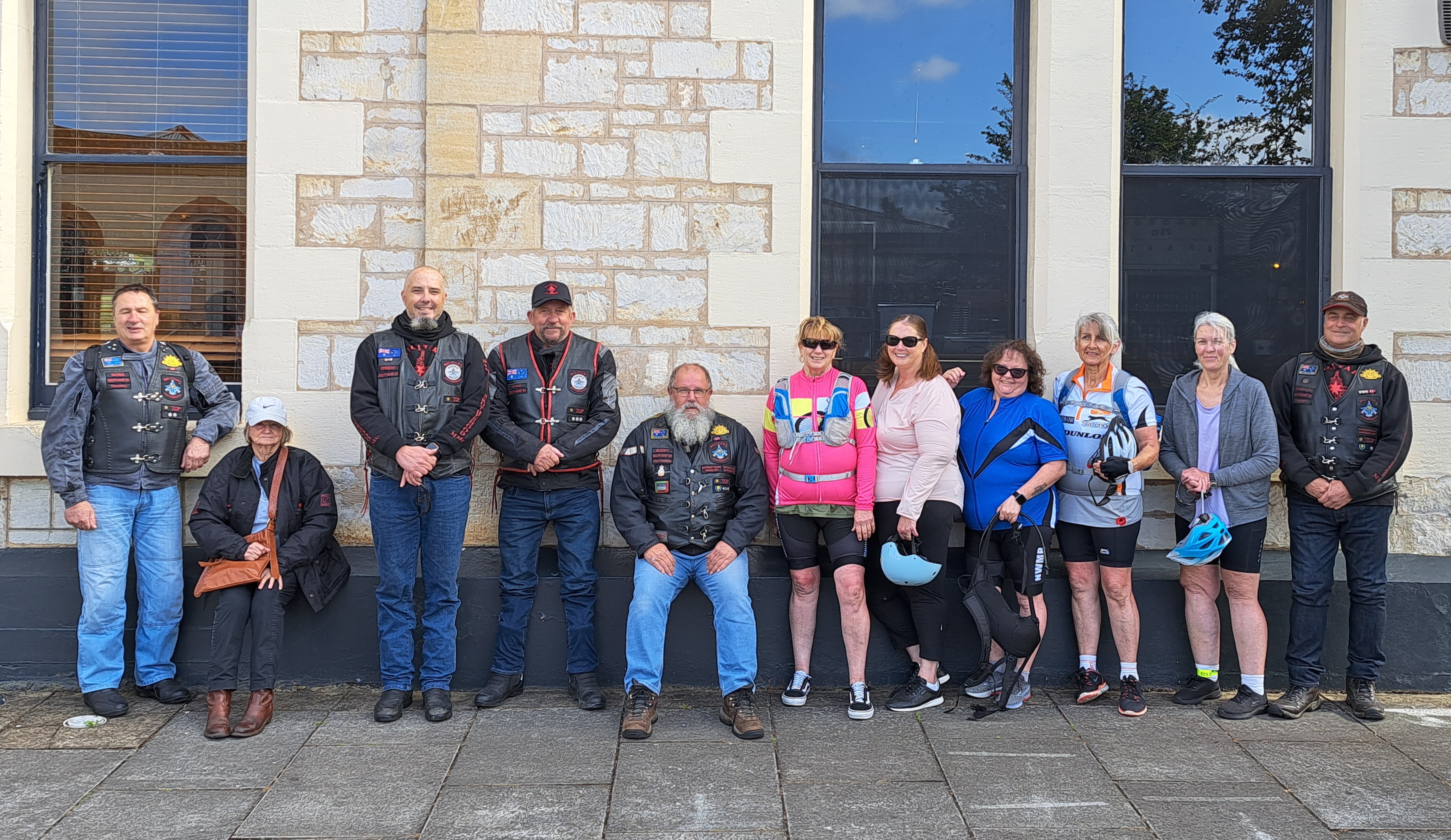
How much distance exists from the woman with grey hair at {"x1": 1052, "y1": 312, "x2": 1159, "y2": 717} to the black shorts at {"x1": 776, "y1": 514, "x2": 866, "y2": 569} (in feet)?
3.35

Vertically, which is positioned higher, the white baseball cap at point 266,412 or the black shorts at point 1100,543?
the white baseball cap at point 266,412

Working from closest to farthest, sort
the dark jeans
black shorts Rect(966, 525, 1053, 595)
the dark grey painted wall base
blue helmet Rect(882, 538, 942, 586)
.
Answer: the dark jeans < blue helmet Rect(882, 538, 942, 586) < black shorts Rect(966, 525, 1053, 595) < the dark grey painted wall base

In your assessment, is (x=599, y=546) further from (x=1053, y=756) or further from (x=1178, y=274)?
(x=1178, y=274)

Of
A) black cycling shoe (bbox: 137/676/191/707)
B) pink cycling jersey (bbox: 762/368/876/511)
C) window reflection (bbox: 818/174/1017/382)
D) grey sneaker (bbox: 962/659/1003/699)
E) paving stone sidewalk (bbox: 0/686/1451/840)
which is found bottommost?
paving stone sidewalk (bbox: 0/686/1451/840)

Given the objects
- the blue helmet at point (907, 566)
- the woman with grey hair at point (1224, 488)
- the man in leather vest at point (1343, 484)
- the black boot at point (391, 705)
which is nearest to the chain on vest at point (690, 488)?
the blue helmet at point (907, 566)

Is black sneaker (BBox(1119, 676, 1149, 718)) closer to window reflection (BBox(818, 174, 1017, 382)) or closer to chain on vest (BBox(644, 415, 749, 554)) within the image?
window reflection (BBox(818, 174, 1017, 382))

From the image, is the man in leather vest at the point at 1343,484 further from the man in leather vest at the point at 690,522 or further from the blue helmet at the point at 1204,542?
the man in leather vest at the point at 690,522

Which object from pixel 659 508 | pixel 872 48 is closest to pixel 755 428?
pixel 659 508

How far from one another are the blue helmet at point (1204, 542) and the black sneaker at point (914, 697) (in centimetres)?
127

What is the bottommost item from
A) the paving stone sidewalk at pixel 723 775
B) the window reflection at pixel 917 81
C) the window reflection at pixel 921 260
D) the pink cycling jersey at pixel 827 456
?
the paving stone sidewalk at pixel 723 775

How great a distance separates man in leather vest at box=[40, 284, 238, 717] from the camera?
195 inches

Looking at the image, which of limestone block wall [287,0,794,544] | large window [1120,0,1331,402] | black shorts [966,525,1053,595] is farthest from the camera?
large window [1120,0,1331,402]

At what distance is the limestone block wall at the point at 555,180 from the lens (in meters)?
5.41

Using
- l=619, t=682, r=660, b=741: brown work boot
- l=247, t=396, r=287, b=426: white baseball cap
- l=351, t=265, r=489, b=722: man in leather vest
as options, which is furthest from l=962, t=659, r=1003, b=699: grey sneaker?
l=247, t=396, r=287, b=426: white baseball cap
